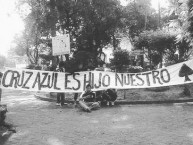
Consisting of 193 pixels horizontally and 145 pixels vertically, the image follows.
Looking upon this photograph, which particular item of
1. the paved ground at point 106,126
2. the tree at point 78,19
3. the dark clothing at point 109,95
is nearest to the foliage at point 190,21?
the paved ground at point 106,126

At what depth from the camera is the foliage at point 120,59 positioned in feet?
49.3

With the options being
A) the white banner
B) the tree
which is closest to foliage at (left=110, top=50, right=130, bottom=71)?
the white banner

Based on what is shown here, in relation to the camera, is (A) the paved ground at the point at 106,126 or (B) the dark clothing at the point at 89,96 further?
(B) the dark clothing at the point at 89,96

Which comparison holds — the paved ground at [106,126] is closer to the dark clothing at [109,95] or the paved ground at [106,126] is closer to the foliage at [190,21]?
the dark clothing at [109,95]

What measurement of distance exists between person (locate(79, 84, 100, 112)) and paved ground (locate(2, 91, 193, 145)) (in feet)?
1.06

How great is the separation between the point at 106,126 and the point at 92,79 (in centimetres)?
454

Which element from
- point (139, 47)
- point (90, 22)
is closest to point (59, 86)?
point (139, 47)

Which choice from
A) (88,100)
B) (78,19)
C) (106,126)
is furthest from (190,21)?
(78,19)

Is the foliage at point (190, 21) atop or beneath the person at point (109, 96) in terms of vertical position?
atop

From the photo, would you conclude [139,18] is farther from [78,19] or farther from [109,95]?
[109,95]

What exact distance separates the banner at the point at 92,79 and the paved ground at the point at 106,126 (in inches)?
43.3

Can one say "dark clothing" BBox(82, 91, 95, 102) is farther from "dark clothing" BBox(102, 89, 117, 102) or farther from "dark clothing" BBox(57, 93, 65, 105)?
"dark clothing" BBox(57, 93, 65, 105)

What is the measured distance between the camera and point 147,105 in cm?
1165

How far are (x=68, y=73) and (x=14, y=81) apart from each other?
2264mm
